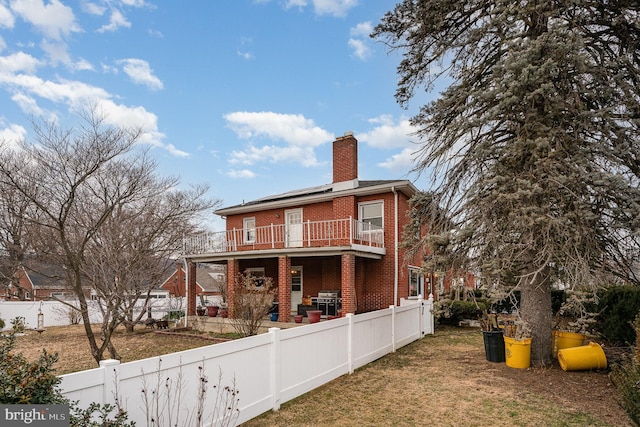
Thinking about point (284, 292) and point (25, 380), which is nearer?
point (25, 380)

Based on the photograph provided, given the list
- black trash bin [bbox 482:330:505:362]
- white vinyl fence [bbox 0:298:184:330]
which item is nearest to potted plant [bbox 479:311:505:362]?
black trash bin [bbox 482:330:505:362]

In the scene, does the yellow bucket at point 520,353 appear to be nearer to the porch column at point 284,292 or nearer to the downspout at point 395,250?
the downspout at point 395,250

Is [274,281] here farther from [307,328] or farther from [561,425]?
[561,425]

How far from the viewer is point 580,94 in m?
7.01

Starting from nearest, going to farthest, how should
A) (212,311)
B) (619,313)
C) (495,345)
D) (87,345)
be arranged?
(495,345), (619,313), (87,345), (212,311)

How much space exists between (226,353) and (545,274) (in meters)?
6.67

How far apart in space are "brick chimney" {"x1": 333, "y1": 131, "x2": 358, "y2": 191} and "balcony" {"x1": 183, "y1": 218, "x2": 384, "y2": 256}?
5.48 ft

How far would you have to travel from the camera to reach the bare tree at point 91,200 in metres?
7.22

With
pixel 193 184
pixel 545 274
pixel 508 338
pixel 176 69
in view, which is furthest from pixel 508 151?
pixel 193 184

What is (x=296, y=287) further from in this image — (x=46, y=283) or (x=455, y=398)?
(x=46, y=283)

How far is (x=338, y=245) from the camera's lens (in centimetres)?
1307

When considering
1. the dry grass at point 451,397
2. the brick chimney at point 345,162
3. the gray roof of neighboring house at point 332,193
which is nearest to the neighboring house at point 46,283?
the dry grass at point 451,397

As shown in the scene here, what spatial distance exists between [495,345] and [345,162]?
8.89 m

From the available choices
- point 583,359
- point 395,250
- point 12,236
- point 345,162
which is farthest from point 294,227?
point 12,236
